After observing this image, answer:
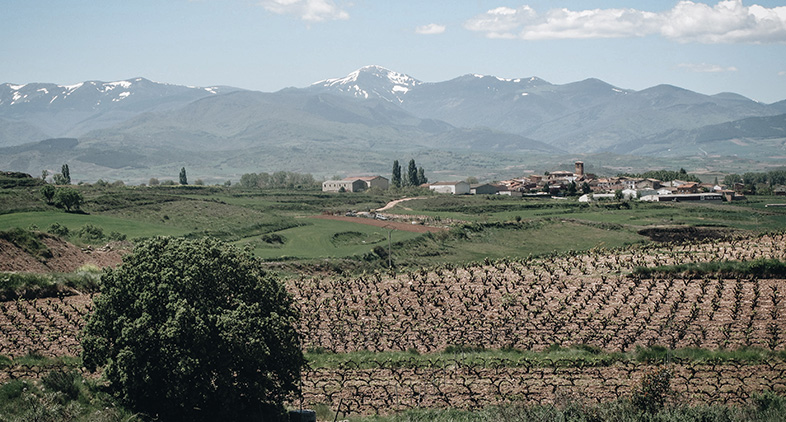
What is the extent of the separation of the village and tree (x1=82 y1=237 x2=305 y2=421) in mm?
99164

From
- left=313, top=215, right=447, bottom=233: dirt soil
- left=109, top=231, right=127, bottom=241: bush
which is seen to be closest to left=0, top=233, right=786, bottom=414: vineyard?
left=109, top=231, right=127, bottom=241: bush

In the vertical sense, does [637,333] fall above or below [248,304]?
below

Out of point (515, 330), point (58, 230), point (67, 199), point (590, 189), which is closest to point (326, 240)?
point (58, 230)

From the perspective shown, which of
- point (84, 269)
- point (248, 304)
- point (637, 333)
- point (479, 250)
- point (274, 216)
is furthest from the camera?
point (274, 216)

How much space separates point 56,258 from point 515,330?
2872cm

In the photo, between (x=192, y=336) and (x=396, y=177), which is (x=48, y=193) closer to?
(x=192, y=336)

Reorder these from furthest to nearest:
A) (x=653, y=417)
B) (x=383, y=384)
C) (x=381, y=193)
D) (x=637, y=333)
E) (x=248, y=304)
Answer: (x=381, y=193)
(x=637, y=333)
(x=383, y=384)
(x=248, y=304)
(x=653, y=417)

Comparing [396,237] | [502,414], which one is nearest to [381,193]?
[396,237]

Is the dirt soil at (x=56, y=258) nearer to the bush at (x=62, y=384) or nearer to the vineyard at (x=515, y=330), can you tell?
the vineyard at (x=515, y=330)

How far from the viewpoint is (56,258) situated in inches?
1683

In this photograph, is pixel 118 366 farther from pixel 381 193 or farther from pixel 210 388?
pixel 381 193

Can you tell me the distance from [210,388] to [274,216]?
6879 centimetres

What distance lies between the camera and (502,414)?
1923 cm

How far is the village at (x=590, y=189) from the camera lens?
393ft
